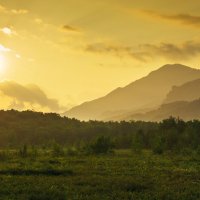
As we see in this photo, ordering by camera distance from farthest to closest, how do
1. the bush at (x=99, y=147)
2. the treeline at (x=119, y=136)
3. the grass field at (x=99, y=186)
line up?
the treeline at (x=119, y=136)
the bush at (x=99, y=147)
the grass field at (x=99, y=186)

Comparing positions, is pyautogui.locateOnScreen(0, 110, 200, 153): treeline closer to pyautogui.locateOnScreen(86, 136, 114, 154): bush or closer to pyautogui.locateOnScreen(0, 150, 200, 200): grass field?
pyautogui.locateOnScreen(86, 136, 114, 154): bush

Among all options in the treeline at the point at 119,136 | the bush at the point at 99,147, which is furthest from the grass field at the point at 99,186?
the treeline at the point at 119,136

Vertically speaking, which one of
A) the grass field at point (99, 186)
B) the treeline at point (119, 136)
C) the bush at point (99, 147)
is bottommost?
the grass field at point (99, 186)

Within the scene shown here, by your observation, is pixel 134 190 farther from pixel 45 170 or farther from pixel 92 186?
pixel 45 170

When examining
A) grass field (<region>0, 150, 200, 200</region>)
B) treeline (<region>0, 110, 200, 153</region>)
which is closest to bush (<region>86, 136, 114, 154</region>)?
treeline (<region>0, 110, 200, 153</region>)

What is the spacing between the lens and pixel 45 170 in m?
56.8

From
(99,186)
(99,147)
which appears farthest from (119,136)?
(99,186)

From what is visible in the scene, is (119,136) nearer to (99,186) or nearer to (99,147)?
(99,147)

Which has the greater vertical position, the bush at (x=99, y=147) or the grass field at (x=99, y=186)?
the bush at (x=99, y=147)

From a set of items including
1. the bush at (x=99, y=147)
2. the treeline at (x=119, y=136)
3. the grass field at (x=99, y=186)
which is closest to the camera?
the grass field at (x=99, y=186)

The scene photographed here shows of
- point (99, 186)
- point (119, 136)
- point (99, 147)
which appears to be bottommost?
point (99, 186)

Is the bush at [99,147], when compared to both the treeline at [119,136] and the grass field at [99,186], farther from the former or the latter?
the grass field at [99,186]

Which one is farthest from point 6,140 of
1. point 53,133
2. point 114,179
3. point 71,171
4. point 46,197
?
point 46,197

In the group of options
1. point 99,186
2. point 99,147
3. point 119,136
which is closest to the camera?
point 99,186
